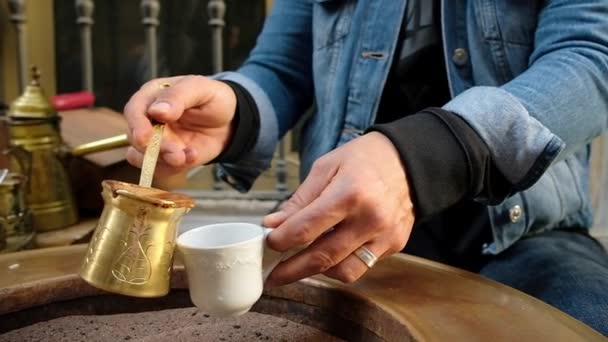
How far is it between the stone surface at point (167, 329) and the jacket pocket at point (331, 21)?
444 mm

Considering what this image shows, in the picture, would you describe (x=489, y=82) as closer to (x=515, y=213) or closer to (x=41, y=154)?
(x=515, y=213)

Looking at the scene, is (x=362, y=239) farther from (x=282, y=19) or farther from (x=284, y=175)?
(x=284, y=175)

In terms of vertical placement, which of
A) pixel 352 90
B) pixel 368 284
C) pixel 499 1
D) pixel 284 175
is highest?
pixel 499 1

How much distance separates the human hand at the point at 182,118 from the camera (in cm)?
63

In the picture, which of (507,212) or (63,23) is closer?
(507,212)

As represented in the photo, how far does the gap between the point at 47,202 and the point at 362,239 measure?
0.83m

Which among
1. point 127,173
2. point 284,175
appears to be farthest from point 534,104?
point 284,175

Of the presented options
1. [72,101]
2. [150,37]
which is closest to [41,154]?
[72,101]

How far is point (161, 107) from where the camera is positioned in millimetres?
606

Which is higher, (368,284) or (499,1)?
(499,1)

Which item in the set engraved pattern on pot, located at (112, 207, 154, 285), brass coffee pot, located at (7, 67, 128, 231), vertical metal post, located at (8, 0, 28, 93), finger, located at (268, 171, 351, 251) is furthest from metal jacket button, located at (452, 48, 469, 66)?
vertical metal post, located at (8, 0, 28, 93)

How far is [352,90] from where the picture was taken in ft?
2.99

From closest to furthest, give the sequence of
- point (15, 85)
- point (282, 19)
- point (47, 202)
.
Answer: point (282, 19) < point (47, 202) < point (15, 85)

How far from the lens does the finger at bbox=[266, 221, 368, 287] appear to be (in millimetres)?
539
